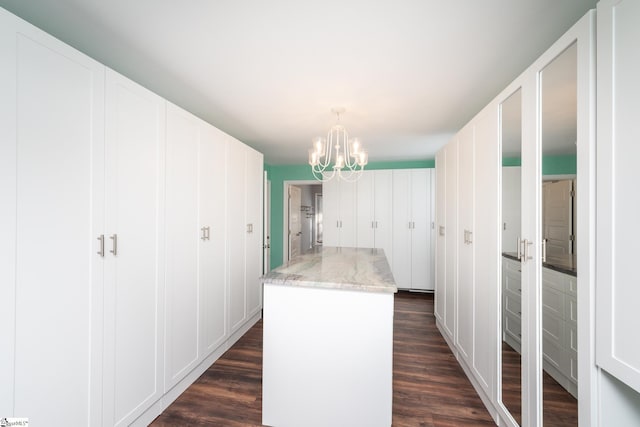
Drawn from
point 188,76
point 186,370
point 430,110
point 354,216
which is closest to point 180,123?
point 188,76

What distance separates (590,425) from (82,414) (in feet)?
7.26

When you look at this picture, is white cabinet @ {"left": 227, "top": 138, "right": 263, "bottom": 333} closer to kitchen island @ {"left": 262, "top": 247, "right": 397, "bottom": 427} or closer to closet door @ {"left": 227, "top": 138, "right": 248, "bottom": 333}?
closet door @ {"left": 227, "top": 138, "right": 248, "bottom": 333}

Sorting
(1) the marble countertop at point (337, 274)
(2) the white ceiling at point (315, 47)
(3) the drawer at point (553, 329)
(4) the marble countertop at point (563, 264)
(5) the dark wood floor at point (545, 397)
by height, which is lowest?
(5) the dark wood floor at point (545, 397)

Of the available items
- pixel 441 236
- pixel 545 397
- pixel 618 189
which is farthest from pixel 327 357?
pixel 441 236

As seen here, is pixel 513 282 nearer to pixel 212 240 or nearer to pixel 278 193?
pixel 212 240

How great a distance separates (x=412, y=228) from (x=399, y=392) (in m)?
3.02

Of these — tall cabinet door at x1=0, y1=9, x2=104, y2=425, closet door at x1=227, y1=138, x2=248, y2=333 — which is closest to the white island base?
tall cabinet door at x1=0, y1=9, x2=104, y2=425

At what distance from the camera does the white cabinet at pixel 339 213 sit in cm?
488

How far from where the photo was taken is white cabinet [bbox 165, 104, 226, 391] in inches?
73.5

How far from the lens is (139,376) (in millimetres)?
1604

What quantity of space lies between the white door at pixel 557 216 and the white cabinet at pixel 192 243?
226 cm

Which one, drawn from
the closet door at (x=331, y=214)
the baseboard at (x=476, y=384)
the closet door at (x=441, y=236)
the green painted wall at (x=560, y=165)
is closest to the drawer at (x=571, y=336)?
the green painted wall at (x=560, y=165)

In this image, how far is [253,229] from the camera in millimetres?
3158

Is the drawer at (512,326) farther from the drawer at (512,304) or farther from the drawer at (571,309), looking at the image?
the drawer at (571,309)
